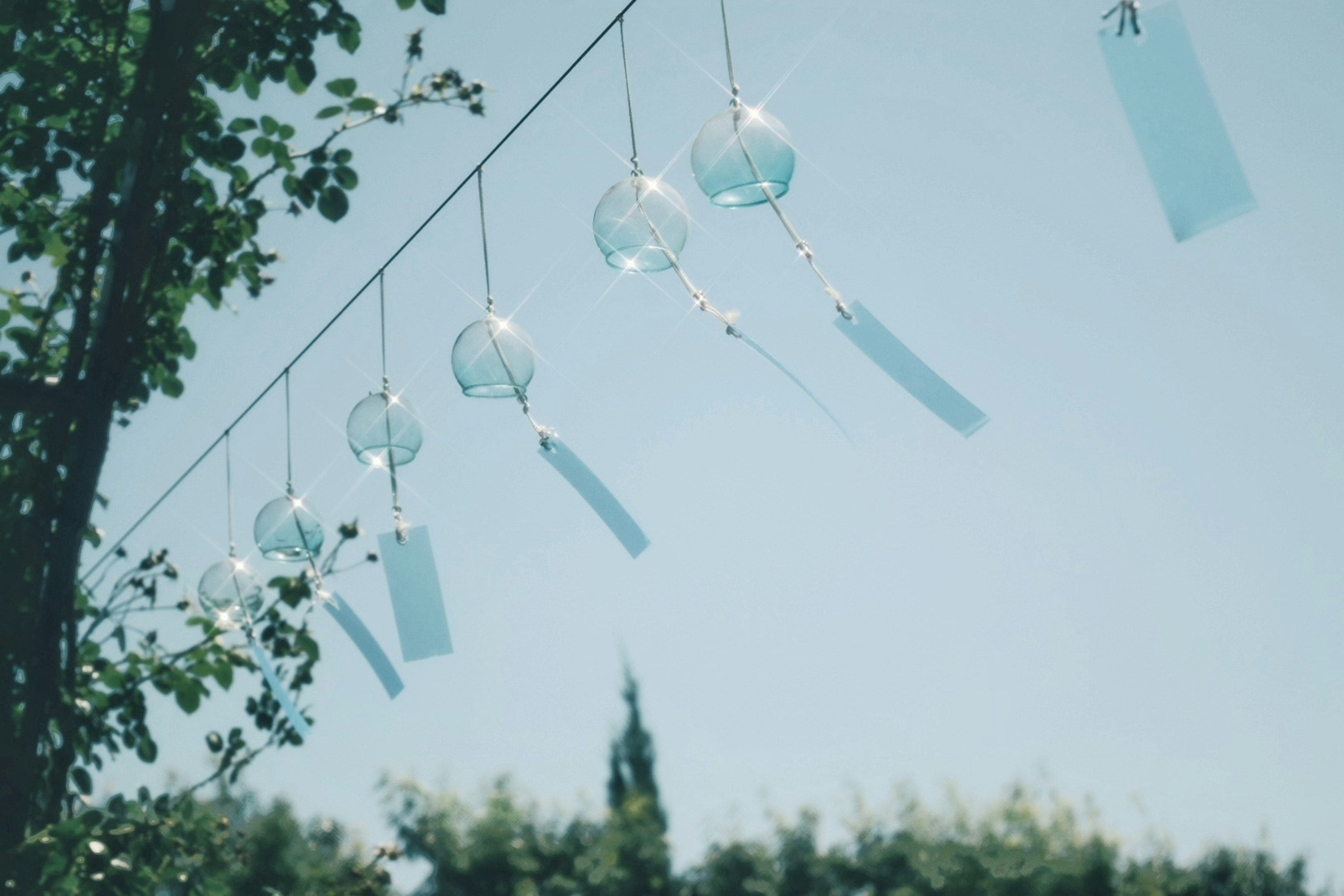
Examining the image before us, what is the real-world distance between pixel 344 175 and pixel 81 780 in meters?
2.46

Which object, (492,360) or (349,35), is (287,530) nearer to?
(492,360)

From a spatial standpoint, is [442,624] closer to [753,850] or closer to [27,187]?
[27,187]

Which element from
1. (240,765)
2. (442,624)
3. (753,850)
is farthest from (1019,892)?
(442,624)

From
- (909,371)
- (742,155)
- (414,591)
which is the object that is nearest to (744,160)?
(742,155)

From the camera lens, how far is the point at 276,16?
418 cm

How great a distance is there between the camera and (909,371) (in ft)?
6.94

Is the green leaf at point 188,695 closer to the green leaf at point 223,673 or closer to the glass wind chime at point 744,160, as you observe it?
the green leaf at point 223,673

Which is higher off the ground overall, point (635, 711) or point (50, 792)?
point (635, 711)

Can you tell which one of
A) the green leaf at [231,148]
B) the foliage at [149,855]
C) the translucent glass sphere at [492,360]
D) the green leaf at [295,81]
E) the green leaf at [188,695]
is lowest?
the foliage at [149,855]

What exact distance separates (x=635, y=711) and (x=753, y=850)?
9.26 meters

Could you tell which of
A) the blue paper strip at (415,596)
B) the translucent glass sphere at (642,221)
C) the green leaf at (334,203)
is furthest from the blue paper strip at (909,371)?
the green leaf at (334,203)

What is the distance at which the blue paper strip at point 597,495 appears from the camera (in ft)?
8.95

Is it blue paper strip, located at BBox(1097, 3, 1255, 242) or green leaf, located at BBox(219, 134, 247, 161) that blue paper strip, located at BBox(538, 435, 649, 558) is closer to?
blue paper strip, located at BBox(1097, 3, 1255, 242)

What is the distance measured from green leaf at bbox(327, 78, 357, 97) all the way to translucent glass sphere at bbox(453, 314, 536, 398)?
146 centimetres
